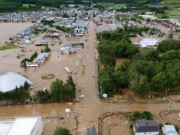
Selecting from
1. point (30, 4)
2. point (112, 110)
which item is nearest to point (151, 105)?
point (112, 110)

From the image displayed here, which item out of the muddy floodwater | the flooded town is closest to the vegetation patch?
the flooded town

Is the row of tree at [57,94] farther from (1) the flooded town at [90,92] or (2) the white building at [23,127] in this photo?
(2) the white building at [23,127]

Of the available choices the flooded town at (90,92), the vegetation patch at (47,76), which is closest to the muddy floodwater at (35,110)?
the flooded town at (90,92)

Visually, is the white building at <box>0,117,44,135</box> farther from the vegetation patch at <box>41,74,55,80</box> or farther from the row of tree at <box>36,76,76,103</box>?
the vegetation patch at <box>41,74,55,80</box>

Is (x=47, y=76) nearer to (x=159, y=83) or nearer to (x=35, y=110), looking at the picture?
(x=35, y=110)

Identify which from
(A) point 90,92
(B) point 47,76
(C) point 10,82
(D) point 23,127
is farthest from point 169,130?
(B) point 47,76
